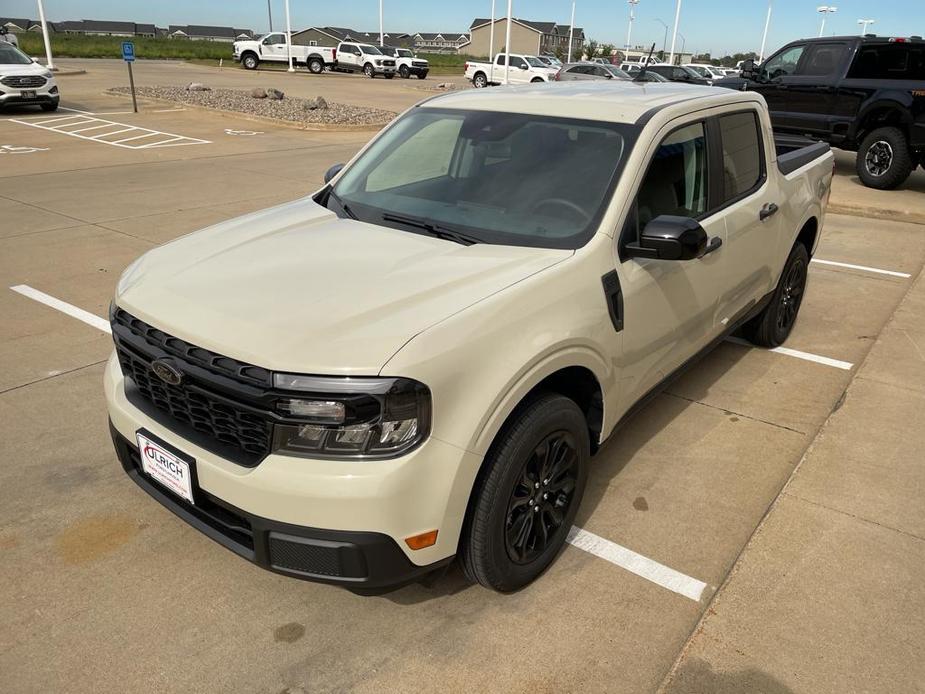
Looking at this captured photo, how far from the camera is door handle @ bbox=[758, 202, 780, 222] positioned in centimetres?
414

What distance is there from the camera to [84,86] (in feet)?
80.3

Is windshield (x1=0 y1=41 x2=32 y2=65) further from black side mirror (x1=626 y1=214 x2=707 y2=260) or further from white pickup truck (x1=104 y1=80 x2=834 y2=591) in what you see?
black side mirror (x1=626 y1=214 x2=707 y2=260)

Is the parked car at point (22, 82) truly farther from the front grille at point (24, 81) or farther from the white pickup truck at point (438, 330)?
the white pickup truck at point (438, 330)

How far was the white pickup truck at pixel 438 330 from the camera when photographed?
2.18m

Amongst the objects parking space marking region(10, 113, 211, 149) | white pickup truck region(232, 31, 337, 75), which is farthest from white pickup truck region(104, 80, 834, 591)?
white pickup truck region(232, 31, 337, 75)

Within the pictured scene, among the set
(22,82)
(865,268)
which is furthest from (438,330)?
(22,82)

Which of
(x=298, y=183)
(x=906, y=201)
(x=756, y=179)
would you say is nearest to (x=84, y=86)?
(x=298, y=183)

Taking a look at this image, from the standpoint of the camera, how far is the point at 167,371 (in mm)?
2416

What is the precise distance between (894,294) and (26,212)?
9105 mm

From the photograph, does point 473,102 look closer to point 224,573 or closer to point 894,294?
point 224,573

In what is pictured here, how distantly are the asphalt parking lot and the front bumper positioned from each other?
0.42 m

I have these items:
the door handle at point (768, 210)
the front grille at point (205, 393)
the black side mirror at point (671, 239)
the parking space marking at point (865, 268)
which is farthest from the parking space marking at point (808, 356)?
the front grille at point (205, 393)

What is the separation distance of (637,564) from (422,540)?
114 cm

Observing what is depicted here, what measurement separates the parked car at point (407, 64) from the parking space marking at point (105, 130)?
26.4 m
